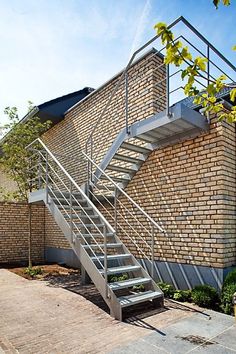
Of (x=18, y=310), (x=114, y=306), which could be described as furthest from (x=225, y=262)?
(x=18, y=310)

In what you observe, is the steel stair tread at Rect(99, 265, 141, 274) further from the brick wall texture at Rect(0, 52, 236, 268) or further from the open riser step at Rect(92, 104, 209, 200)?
the open riser step at Rect(92, 104, 209, 200)

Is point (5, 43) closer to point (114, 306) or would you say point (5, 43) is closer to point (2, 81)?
point (2, 81)

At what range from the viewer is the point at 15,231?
33.5 feet

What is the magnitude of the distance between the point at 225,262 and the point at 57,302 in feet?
9.38

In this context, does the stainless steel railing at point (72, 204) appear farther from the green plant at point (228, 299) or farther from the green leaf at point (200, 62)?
the green leaf at point (200, 62)

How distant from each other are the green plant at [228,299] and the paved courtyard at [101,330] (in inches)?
7.8

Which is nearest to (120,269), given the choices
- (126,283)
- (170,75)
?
(126,283)

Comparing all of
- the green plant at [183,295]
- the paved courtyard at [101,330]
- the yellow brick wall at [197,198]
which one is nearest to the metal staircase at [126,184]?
the yellow brick wall at [197,198]

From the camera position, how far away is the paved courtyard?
3.19 meters

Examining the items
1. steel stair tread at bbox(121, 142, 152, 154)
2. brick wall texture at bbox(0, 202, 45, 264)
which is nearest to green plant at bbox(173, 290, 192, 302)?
steel stair tread at bbox(121, 142, 152, 154)

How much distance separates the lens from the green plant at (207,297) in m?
4.52

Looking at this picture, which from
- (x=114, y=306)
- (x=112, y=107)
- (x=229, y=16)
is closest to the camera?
(x=229, y=16)

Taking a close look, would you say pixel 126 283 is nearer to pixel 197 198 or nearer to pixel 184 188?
pixel 197 198

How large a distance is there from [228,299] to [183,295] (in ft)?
2.81
